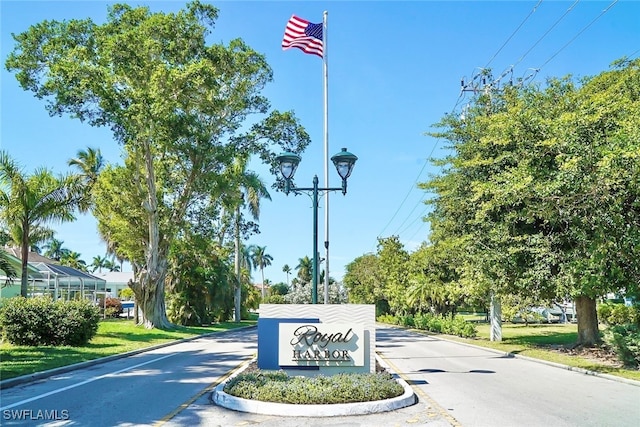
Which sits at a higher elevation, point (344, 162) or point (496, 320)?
point (344, 162)

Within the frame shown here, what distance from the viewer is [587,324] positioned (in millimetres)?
21953

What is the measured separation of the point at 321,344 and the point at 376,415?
10.3 feet

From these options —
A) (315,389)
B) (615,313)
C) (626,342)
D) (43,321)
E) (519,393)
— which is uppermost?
(43,321)

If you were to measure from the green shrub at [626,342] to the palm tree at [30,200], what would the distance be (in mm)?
21506

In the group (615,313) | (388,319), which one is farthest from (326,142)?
(388,319)

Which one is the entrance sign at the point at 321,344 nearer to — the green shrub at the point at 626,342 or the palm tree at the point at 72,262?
the green shrub at the point at 626,342

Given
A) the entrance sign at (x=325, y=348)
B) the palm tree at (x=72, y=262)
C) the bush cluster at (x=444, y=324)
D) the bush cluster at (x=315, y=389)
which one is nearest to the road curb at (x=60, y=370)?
the bush cluster at (x=315, y=389)

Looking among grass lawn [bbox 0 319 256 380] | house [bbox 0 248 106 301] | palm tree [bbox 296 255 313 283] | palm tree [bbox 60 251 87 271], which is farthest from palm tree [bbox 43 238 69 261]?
grass lawn [bbox 0 319 256 380]

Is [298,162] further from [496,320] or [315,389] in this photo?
[496,320]

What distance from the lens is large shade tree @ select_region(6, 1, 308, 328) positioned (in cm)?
2747

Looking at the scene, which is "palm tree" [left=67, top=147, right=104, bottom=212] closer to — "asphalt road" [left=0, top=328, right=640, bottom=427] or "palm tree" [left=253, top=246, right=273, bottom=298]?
"asphalt road" [left=0, top=328, right=640, bottom=427]

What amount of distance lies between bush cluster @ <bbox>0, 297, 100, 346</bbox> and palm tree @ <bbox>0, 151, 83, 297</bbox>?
9.76 ft

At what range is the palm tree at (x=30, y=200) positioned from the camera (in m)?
23.0

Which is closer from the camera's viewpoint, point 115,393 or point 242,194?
point 115,393
